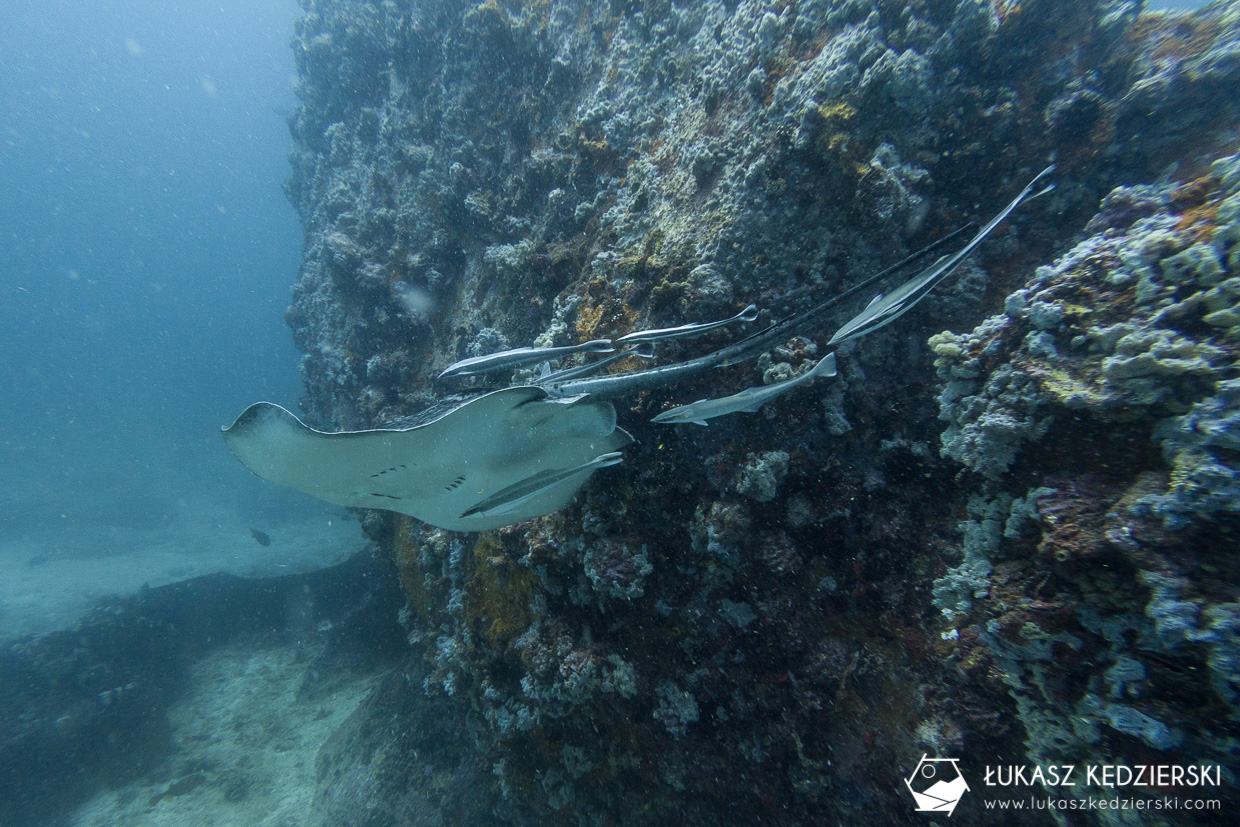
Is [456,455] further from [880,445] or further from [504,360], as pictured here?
[880,445]

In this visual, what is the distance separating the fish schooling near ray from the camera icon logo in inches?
81.5

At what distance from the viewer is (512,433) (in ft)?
9.75

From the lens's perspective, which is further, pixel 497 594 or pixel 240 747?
pixel 240 747

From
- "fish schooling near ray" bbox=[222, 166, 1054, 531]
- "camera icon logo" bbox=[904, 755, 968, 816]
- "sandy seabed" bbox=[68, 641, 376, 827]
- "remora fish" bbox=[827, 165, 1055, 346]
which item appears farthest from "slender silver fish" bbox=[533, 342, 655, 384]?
"sandy seabed" bbox=[68, 641, 376, 827]

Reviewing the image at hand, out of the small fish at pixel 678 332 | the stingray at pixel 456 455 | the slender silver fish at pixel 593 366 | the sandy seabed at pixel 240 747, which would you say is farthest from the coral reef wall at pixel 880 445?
the sandy seabed at pixel 240 747

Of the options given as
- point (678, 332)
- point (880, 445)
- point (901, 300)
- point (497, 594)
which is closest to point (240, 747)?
point (497, 594)

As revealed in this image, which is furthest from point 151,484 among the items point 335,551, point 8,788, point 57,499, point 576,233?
point 576,233

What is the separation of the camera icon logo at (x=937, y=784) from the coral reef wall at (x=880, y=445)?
0.26 feet

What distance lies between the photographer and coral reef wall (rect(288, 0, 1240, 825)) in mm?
1718

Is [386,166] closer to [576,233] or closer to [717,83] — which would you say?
[576,233]

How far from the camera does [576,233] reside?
5016mm

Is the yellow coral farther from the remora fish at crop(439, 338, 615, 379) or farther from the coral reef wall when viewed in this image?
the remora fish at crop(439, 338, 615, 379)

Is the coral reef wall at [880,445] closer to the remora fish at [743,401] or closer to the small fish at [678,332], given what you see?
the remora fish at [743,401]

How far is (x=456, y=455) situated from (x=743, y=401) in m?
1.95
